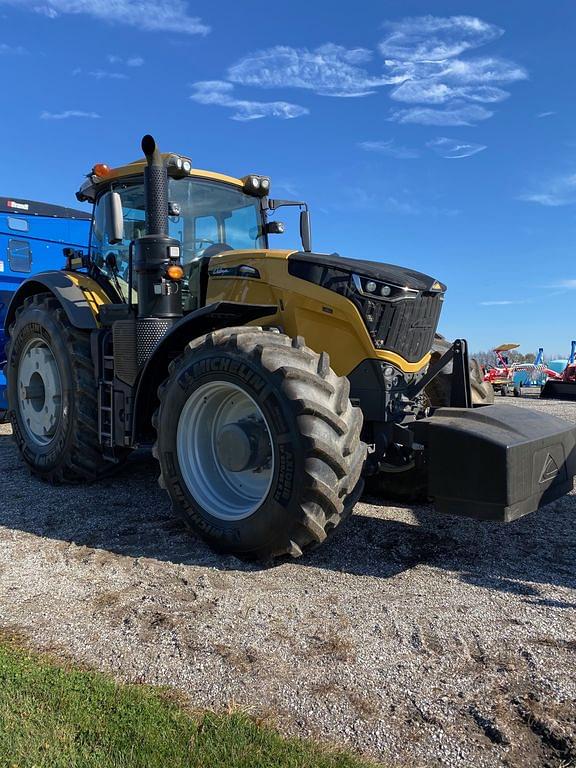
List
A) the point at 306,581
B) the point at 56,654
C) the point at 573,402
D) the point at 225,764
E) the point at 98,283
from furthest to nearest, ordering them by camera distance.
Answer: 1. the point at 573,402
2. the point at 98,283
3. the point at 306,581
4. the point at 56,654
5. the point at 225,764

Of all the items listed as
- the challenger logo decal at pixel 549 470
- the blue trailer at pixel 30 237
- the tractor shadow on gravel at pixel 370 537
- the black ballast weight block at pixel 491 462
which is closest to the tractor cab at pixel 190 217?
the tractor shadow on gravel at pixel 370 537

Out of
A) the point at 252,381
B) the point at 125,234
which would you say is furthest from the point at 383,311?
the point at 125,234

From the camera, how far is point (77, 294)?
5.80m

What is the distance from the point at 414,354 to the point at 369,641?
215 cm

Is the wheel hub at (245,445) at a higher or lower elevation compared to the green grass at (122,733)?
higher

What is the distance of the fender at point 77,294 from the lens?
18.4ft

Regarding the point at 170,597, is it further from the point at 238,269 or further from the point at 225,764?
the point at 238,269

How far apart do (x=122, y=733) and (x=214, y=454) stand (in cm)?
227

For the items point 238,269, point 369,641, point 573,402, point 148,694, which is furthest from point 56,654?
point 573,402

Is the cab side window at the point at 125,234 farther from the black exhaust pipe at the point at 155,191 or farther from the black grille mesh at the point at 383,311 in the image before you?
the black grille mesh at the point at 383,311

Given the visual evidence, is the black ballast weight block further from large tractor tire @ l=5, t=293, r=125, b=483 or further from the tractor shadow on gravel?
large tractor tire @ l=5, t=293, r=125, b=483

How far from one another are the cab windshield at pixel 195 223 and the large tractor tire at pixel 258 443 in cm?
129

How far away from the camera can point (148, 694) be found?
238 cm

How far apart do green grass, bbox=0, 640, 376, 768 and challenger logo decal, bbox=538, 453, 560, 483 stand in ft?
7.19
